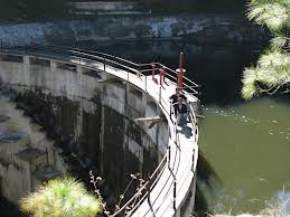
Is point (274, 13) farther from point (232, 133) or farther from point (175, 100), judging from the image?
point (232, 133)

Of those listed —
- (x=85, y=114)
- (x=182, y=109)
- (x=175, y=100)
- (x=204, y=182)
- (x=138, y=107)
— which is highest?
(x=175, y=100)

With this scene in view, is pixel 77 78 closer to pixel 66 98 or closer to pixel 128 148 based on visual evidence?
pixel 66 98

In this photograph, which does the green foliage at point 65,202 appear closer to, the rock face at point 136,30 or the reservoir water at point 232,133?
the reservoir water at point 232,133

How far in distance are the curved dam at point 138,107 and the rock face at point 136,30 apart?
9.75 meters

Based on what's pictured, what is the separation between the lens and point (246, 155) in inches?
1034

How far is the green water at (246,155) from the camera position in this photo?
2286 cm

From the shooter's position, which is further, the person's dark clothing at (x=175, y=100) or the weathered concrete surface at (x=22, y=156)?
the weathered concrete surface at (x=22, y=156)

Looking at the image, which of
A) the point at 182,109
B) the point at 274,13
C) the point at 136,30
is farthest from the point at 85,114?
the point at 136,30

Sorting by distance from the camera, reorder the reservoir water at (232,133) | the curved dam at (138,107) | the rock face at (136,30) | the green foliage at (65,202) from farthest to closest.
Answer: the rock face at (136,30), the reservoir water at (232,133), the curved dam at (138,107), the green foliage at (65,202)

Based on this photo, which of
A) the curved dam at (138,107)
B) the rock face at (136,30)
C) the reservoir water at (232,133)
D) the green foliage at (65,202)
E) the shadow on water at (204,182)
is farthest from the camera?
the rock face at (136,30)

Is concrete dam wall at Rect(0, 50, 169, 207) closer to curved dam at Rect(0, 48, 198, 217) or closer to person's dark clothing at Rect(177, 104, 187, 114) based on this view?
curved dam at Rect(0, 48, 198, 217)

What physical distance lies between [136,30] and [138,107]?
18.4 metres

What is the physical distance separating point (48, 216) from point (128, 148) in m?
14.3

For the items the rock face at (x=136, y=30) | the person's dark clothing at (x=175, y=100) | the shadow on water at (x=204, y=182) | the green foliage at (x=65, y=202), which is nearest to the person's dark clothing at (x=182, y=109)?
the person's dark clothing at (x=175, y=100)
